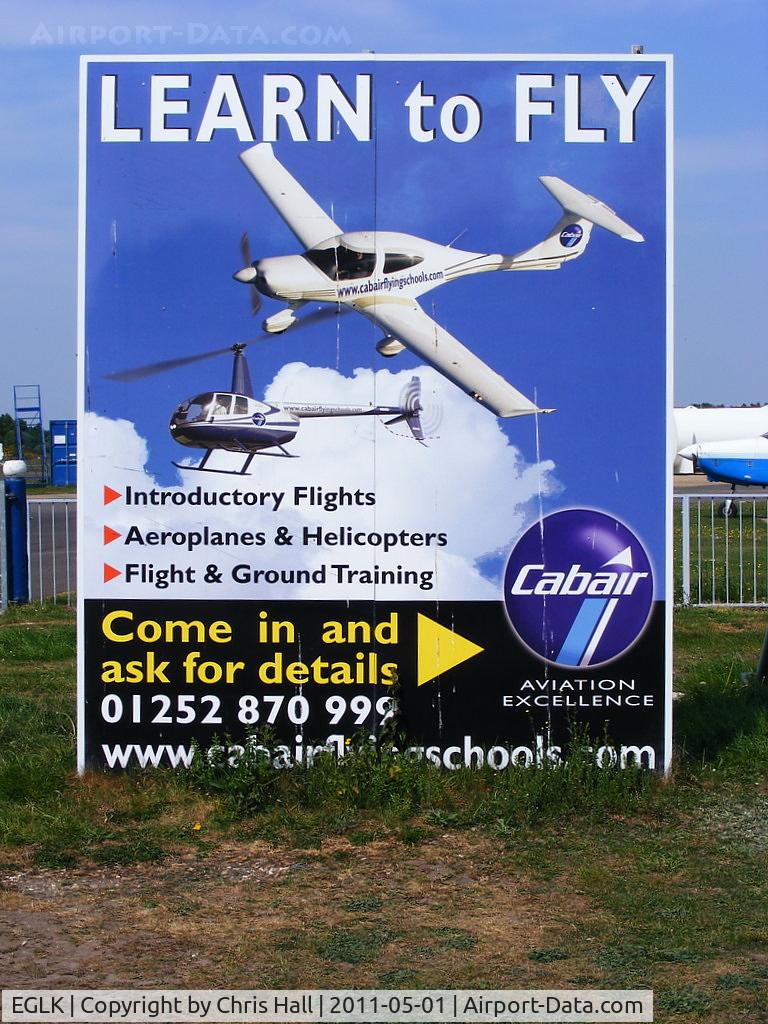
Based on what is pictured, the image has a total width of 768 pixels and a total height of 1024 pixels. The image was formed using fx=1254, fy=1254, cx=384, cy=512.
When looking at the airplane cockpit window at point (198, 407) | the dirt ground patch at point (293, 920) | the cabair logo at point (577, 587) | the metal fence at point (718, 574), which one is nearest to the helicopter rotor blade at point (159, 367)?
Result: the airplane cockpit window at point (198, 407)

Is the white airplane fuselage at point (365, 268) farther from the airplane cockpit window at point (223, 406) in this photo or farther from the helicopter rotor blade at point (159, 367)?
the airplane cockpit window at point (223, 406)

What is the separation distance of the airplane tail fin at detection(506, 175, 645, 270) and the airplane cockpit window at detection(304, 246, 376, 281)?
Result: 2.35 feet

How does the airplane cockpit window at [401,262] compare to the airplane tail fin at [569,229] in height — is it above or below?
below

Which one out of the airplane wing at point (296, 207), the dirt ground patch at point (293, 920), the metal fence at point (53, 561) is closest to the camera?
the dirt ground patch at point (293, 920)

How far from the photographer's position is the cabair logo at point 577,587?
21.1 ft

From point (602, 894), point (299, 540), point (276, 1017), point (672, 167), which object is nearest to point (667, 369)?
point (672, 167)

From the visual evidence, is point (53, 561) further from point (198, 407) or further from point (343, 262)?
point (343, 262)

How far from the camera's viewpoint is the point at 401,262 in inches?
249

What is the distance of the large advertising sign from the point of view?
6.35 meters

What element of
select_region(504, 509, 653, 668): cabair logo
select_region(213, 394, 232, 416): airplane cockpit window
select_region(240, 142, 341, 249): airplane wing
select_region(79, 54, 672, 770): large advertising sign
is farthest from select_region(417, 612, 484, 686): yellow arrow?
select_region(240, 142, 341, 249): airplane wing

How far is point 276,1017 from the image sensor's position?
4125 mm

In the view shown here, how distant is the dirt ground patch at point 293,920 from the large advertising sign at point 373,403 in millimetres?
878

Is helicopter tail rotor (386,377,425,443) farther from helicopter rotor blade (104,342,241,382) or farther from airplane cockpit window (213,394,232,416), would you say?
helicopter rotor blade (104,342,241,382)

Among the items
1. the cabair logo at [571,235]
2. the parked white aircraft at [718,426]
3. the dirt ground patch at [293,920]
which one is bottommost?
the dirt ground patch at [293,920]
